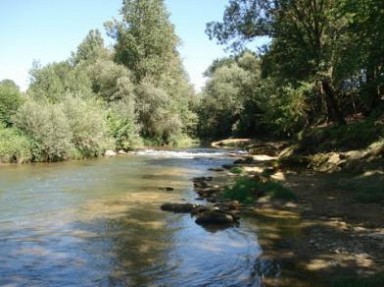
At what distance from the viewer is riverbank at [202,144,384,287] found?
28.2 feet

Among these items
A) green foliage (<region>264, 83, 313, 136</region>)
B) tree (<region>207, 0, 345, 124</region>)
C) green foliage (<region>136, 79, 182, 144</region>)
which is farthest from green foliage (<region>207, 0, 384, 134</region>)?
green foliage (<region>136, 79, 182, 144</region>)

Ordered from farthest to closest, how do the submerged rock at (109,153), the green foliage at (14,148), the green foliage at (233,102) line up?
1. the green foliage at (233,102)
2. the submerged rock at (109,153)
3. the green foliage at (14,148)

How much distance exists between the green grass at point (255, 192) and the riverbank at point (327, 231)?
35 cm

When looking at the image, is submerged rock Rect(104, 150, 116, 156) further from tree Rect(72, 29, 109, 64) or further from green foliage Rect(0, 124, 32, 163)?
tree Rect(72, 29, 109, 64)

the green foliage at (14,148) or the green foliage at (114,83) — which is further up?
the green foliage at (114,83)

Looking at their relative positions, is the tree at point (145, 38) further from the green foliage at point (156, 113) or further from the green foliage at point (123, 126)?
the green foliage at point (123, 126)

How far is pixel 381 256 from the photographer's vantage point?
9.42m

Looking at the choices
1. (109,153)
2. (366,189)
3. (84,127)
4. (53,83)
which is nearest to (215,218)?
(366,189)

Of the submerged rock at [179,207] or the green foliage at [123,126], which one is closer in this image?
the submerged rock at [179,207]

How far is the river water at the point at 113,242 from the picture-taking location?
8.84 metres

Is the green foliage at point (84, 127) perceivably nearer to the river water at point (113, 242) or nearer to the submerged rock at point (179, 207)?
the river water at point (113, 242)

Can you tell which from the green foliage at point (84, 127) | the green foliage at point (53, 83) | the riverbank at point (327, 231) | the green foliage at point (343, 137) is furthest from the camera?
the green foliage at point (53, 83)

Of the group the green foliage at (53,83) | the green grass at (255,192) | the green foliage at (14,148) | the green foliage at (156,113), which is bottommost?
the green grass at (255,192)

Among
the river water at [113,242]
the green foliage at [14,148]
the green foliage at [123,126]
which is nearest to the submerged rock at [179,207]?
the river water at [113,242]
